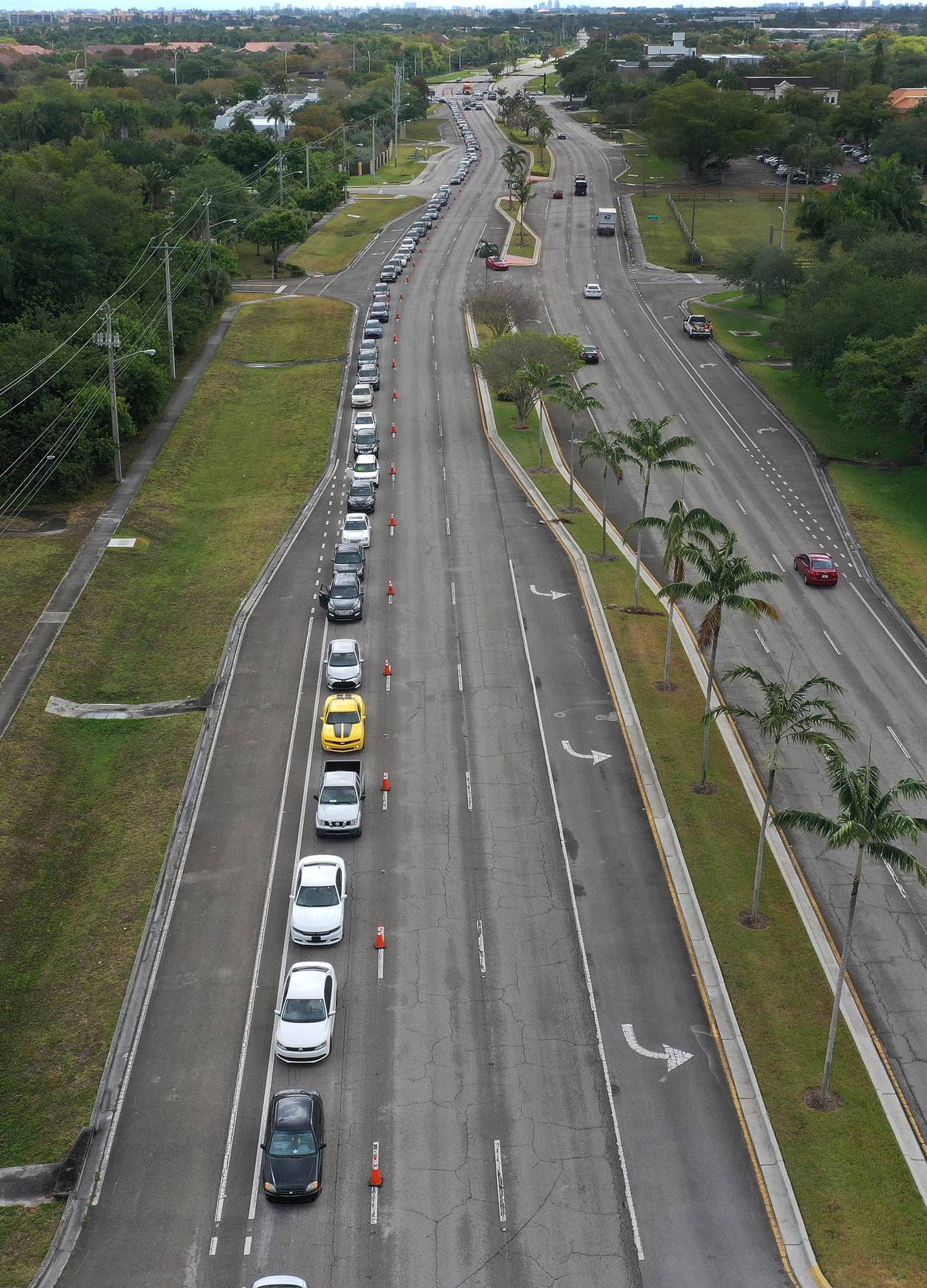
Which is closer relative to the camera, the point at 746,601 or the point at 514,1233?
the point at 514,1233

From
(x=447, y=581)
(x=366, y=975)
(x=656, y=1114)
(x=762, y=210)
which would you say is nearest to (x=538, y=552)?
(x=447, y=581)

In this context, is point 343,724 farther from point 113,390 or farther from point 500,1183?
point 113,390

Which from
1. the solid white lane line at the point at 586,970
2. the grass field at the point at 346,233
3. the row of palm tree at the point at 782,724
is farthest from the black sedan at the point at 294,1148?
the grass field at the point at 346,233

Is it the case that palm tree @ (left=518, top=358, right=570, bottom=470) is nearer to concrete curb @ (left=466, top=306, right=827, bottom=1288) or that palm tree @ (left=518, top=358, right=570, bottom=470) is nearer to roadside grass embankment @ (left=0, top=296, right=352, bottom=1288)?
roadside grass embankment @ (left=0, top=296, right=352, bottom=1288)

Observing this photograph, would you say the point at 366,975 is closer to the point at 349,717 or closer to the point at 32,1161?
the point at 32,1161

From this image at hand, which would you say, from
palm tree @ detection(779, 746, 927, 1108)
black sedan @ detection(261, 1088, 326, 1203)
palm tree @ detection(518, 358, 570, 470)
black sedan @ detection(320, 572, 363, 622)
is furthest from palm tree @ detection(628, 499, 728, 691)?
palm tree @ detection(518, 358, 570, 470)

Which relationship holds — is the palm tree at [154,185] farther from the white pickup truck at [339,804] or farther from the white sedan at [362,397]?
the white pickup truck at [339,804]
